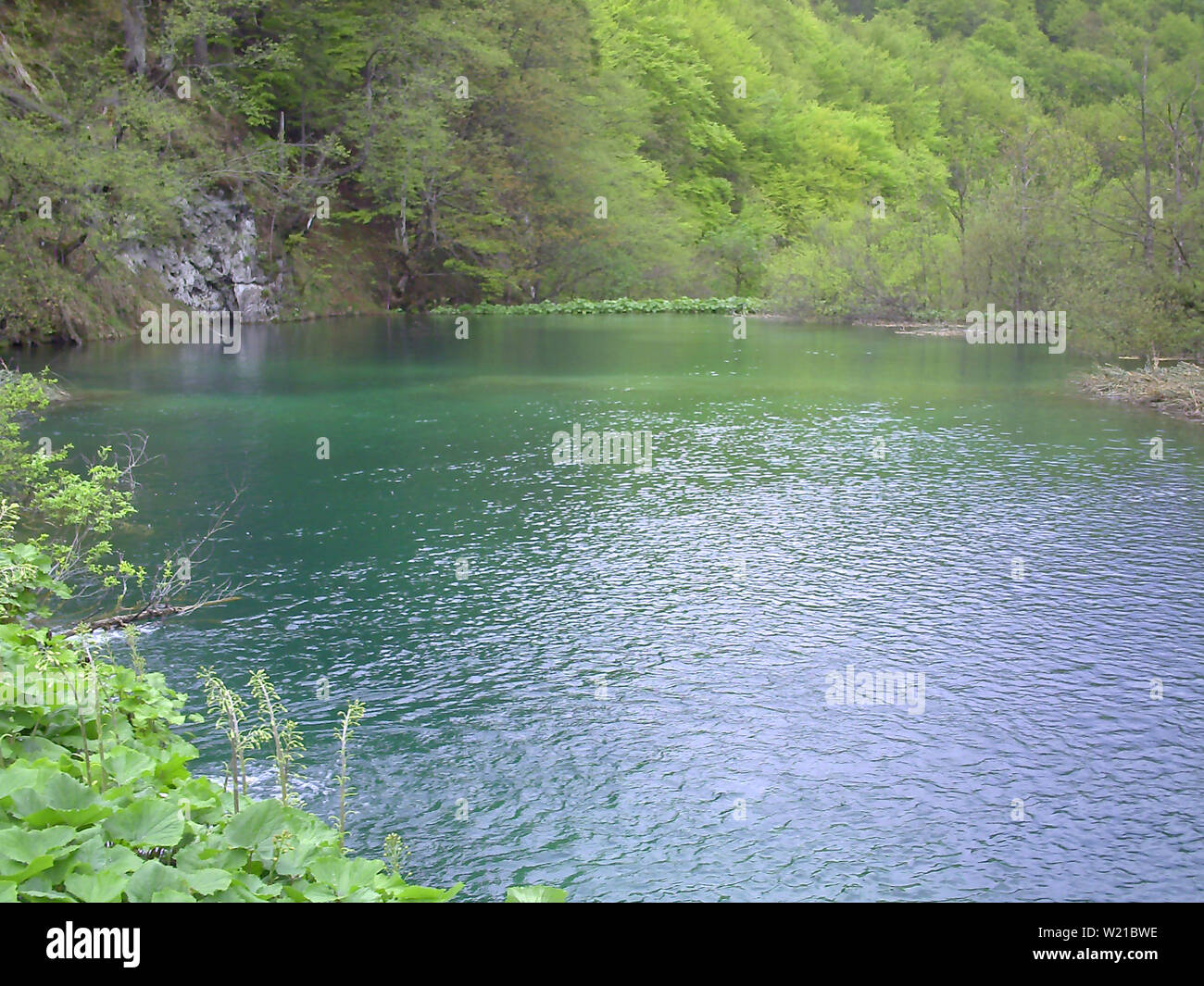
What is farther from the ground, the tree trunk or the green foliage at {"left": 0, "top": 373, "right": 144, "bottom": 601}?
the tree trunk

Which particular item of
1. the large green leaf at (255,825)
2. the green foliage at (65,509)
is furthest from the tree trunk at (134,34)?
the large green leaf at (255,825)

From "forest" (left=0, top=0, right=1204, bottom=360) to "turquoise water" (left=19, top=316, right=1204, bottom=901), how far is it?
9.96 metres

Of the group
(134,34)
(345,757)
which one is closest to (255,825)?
(345,757)

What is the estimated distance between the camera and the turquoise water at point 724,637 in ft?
19.4

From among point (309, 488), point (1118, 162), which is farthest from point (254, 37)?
point (309, 488)

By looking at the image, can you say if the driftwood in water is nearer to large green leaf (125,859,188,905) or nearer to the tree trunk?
large green leaf (125,859,188,905)

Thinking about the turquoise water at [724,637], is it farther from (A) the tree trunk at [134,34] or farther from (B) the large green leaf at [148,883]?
(A) the tree trunk at [134,34]

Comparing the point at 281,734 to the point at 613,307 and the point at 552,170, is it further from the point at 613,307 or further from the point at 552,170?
the point at 552,170

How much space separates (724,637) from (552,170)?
43.5 m

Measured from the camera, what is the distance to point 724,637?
873 centimetres

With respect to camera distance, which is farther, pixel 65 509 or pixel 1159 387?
pixel 1159 387

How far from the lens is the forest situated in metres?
26.4

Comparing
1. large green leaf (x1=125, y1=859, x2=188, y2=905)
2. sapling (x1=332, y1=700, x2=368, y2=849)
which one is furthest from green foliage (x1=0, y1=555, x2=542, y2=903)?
sapling (x1=332, y1=700, x2=368, y2=849)
